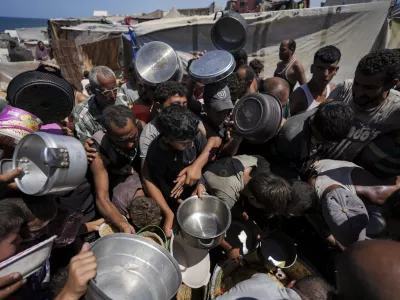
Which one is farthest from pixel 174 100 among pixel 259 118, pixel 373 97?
pixel 373 97

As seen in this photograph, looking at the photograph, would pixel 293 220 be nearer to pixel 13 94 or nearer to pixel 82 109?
pixel 82 109

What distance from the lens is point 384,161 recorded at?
8.50ft

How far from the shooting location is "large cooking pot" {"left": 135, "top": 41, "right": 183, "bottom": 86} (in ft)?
12.0

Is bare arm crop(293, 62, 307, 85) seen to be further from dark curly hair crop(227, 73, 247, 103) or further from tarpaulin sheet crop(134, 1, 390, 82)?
tarpaulin sheet crop(134, 1, 390, 82)

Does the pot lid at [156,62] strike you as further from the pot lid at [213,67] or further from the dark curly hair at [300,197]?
the dark curly hair at [300,197]

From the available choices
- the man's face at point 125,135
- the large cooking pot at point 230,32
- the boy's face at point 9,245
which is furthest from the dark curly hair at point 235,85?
Result: the boy's face at point 9,245

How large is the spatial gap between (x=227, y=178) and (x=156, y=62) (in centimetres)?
238

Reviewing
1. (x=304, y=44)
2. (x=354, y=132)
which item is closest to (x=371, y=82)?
(x=354, y=132)

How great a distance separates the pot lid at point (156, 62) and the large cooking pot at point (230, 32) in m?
1.02

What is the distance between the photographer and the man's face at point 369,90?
8.01 ft

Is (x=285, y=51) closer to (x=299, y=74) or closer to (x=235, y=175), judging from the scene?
(x=299, y=74)

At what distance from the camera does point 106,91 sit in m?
3.36

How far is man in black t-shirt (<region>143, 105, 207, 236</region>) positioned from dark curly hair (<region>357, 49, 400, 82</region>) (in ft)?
5.90

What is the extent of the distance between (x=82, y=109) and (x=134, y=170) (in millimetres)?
1337
